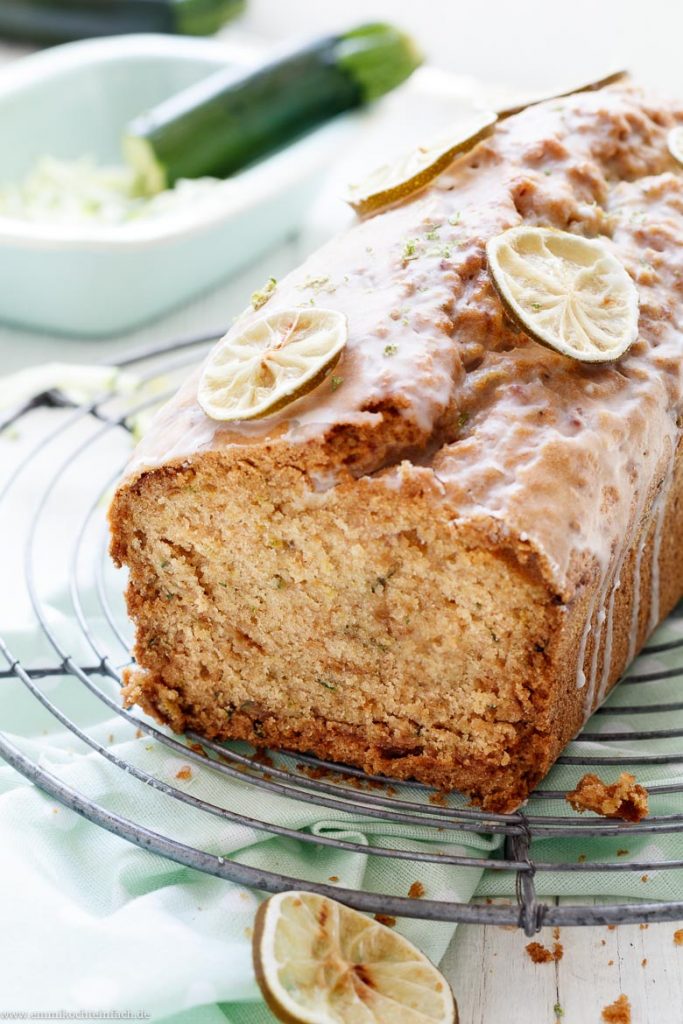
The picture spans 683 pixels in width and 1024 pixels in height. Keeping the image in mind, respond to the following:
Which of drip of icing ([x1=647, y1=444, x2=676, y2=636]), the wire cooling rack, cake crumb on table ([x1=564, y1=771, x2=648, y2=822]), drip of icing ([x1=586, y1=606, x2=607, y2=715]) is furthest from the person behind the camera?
drip of icing ([x1=647, y1=444, x2=676, y2=636])

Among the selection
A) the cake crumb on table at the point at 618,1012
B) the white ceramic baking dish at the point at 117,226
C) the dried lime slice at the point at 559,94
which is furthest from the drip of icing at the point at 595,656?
the white ceramic baking dish at the point at 117,226

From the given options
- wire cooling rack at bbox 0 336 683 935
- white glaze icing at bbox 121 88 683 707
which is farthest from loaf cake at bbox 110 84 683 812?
wire cooling rack at bbox 0 336 683 935

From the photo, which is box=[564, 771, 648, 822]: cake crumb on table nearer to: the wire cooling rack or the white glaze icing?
the wire cooling rack

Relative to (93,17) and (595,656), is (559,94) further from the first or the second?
(93,17)

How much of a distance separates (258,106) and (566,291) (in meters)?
3.33

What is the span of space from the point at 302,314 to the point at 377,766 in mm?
1106

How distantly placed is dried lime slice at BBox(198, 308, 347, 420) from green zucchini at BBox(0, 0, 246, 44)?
454cm

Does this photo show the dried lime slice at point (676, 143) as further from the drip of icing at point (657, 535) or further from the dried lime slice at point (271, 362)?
the dried lime slice at point (271, 362)

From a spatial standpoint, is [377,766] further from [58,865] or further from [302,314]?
[302,314]

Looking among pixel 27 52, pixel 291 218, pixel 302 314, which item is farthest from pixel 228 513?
pixel 27 52

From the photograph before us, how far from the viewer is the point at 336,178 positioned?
6.27 meters

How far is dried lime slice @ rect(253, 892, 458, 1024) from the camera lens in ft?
7.54

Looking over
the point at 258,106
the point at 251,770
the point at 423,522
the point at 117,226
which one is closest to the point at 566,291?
the point at 423,522

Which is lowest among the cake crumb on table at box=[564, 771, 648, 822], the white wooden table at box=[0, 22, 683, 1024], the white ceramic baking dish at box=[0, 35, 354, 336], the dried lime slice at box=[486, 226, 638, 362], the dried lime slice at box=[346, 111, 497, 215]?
the white wooden table at box=[0, 22, 683, 1024]
